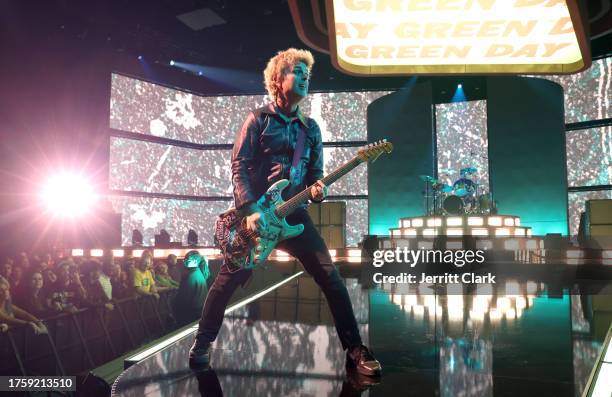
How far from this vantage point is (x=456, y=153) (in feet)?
37.3

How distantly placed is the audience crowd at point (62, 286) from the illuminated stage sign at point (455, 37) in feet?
10.5

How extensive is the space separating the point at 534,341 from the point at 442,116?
9.82 m

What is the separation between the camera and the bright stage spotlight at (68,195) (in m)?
9.08

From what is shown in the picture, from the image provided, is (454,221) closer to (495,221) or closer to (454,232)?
(454,232)

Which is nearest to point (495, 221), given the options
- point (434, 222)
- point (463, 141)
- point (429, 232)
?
point (434, 222)

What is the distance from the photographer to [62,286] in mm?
4668

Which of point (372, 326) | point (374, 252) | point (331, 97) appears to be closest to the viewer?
point (372, 326)

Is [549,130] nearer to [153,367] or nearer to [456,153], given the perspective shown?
[456,153]

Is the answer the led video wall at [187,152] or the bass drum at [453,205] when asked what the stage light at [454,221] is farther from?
the led video wall at [187,152]

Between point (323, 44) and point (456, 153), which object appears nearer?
point (323, 44)

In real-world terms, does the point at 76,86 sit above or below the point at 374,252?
above

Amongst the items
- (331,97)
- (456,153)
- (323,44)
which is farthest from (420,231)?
(323,44)

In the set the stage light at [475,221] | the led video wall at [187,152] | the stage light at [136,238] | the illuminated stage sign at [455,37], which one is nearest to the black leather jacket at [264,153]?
the illuminated stage sign at [455,37]

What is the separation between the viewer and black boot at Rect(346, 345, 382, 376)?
1872 mm
